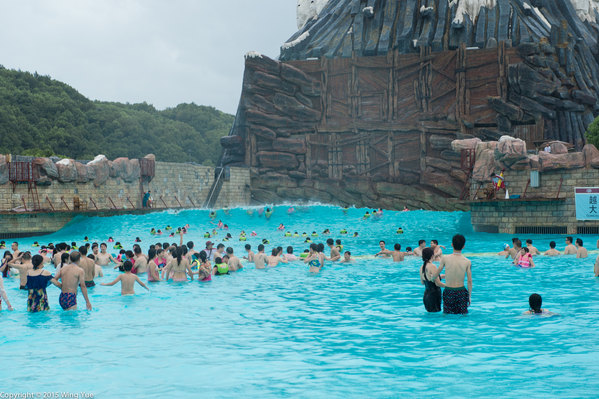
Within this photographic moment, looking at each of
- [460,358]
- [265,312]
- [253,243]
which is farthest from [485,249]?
[460,358]

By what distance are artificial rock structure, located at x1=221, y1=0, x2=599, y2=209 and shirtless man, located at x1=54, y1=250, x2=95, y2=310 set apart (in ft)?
108

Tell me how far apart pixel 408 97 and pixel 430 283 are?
34.9 meters

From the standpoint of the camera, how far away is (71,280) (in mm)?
11359

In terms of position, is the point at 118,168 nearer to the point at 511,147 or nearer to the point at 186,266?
the point at 511,147

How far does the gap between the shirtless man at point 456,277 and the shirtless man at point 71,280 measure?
6.50m

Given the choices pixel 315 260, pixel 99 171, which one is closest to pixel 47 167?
pixel 99 171

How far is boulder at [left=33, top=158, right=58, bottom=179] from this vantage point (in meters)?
33.0

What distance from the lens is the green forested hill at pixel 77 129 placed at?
5578 centimetres

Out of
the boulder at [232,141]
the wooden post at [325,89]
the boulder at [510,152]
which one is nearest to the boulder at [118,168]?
the boulder at [232,141]

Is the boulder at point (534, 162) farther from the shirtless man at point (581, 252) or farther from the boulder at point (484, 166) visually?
the shirtless man at point (581, 252)

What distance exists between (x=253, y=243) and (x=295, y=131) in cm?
1784

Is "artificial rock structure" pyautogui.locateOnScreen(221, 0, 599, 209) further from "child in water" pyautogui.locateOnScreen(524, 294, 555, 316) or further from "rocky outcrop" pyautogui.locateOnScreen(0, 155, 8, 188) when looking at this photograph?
"child in water" pyautogui.locateOnScreen(524, 294, 555, 316)

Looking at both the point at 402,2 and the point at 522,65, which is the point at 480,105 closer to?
the point at 522,65

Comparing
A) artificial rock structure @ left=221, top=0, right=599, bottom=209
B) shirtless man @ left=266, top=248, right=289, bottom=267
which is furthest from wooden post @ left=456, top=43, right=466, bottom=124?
shirtless man @ left=266, top=248, right=289, bottom=267
